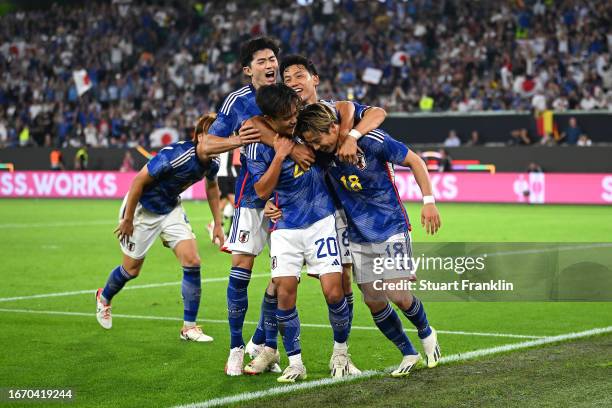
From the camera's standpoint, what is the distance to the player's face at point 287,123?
6.53 metres

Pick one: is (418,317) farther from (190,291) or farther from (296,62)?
(190,291)

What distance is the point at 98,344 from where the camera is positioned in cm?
813

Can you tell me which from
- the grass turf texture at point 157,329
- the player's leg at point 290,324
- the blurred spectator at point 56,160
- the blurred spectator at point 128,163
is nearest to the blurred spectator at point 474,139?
the blurred spectator at point 128,163

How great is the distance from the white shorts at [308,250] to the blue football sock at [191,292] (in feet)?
6.30

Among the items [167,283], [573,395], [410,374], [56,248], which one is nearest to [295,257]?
[410,374]

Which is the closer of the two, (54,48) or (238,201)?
(238,201)

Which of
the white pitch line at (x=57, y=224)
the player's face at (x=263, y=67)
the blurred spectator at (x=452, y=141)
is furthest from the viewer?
the blurred spectator at (x=452, y=141)

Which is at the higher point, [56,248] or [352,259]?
[352,259]

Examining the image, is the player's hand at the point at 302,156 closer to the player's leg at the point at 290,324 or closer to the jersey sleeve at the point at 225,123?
the player's leg at the point at 290,324

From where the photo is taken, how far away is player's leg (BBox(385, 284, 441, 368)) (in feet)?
21.9

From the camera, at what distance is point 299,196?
21.9ft

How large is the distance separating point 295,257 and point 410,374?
110 centimetres

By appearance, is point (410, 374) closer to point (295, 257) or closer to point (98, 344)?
point (295, 257)

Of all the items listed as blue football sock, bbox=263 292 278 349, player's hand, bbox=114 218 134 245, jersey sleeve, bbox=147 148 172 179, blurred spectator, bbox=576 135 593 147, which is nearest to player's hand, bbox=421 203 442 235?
blue football sock, bbox=263 292 278 349
